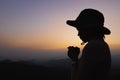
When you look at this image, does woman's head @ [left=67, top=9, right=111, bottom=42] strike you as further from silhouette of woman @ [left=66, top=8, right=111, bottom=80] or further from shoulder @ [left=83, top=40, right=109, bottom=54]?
shoulder @ [left=83, top=40, right=109, bottom=54]

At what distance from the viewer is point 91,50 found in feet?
13.4

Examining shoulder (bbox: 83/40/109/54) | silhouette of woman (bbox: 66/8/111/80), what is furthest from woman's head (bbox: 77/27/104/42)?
shoulder (bbox: 83/40/109/54)

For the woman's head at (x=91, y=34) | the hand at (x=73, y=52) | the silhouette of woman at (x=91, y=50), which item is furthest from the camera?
the hand at (x=73, y=52)

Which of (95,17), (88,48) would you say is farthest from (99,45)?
(95,17)

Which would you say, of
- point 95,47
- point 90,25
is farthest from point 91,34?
point 95,47

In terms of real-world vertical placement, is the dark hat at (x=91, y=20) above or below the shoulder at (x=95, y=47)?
above

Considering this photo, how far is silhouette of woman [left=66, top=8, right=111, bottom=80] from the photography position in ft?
13.2

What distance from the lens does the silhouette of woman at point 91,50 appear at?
4.02 metres

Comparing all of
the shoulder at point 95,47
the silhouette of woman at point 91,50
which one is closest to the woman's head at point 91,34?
the silhouette of woman at point 91,50

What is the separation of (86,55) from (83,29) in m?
0.51

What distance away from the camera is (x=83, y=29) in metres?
4.41

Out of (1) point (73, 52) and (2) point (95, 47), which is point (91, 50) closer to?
(2) point (95, 47)

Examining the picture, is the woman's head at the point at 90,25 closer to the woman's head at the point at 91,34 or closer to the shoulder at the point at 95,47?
the woman's head at the point at 91,34

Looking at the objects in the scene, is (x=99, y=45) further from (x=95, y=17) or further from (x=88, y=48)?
(x=95, y=17)
